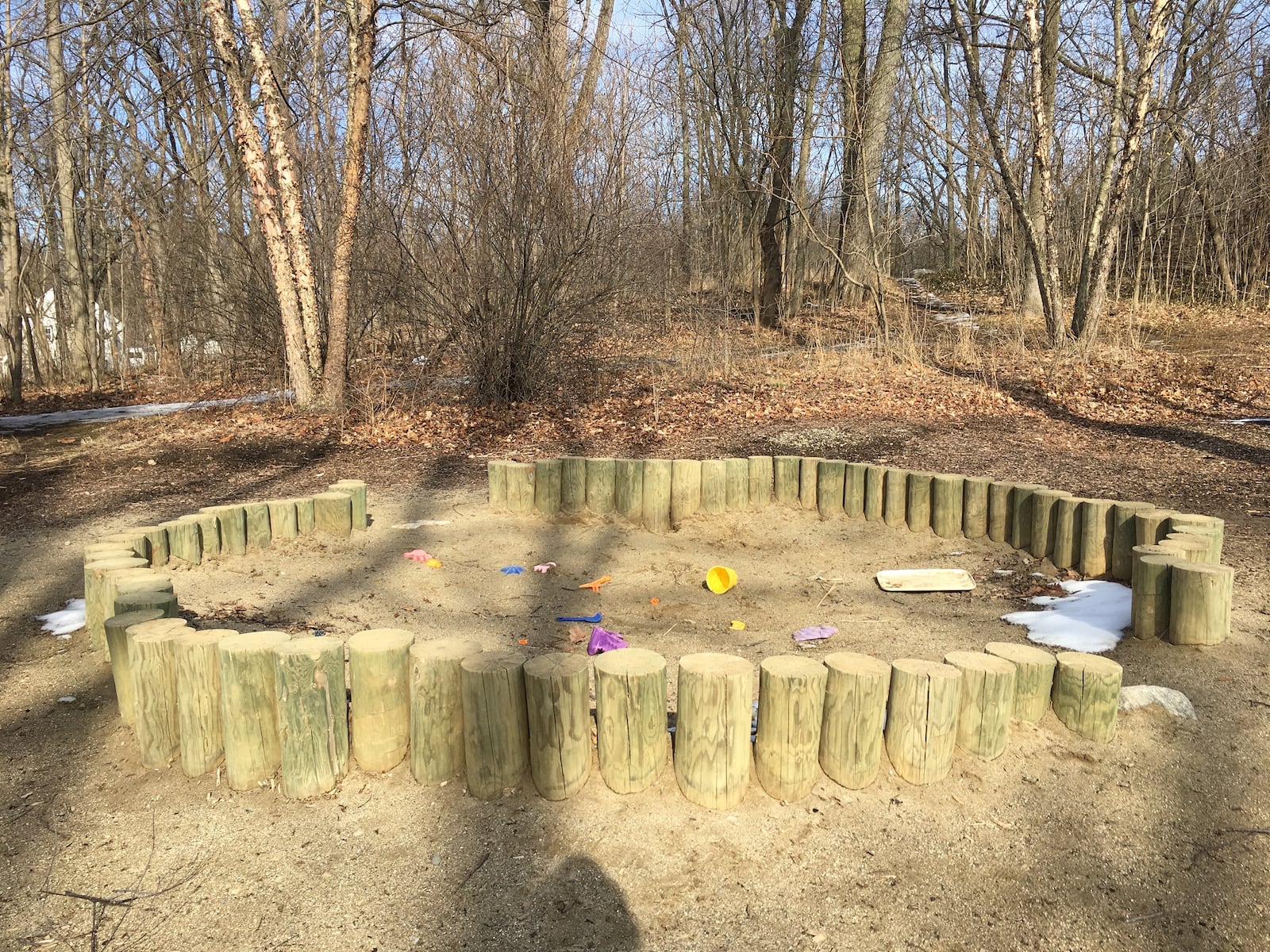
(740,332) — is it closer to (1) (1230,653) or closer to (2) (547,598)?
(2) (547,598)

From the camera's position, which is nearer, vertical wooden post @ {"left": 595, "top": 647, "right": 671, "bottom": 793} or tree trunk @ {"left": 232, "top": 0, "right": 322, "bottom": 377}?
vertical wooden post @ {"left": 595, "top": 647, "right": 671, "bottom": 793}

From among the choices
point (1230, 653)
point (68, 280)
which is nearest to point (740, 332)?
point (68, 280)

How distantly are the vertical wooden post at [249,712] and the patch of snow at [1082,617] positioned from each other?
9.24 feet

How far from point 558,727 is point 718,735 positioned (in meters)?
0.44

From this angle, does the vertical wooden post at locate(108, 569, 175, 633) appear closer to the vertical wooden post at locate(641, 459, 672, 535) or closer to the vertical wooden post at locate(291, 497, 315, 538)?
the vertical wooden post at locate(291, 497, 315, 538)

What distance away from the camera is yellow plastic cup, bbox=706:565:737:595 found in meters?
4.21

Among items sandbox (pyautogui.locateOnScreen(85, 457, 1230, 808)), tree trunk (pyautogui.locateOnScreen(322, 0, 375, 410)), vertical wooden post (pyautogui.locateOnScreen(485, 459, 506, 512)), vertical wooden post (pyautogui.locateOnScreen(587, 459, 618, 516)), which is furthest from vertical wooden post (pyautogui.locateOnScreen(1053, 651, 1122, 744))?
tree trunk (pyautogui.locateOnScreen(322, 0, 375, 410))

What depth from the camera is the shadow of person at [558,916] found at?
74.3 inches

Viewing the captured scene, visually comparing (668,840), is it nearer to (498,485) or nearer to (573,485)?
(573,485)

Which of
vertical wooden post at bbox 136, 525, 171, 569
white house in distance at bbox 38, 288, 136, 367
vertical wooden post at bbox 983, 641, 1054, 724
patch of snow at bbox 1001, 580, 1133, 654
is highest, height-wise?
white house in distance at bbox 38, 288, 136, 367

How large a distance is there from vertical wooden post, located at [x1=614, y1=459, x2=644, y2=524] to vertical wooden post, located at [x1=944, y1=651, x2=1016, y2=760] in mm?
2887

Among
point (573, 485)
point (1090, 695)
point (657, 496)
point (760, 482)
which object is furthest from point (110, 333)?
point (1090, 695)

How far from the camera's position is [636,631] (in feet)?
12.2

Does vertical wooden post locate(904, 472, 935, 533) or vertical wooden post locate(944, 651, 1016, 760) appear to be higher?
vertical wooden post locate(904, 472, 935, 533)
